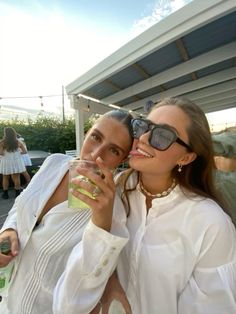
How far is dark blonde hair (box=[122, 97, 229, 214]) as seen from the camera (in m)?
1.34

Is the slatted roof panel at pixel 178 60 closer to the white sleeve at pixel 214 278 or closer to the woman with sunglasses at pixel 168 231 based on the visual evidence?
the woman with sunglasses at pixel 168 231

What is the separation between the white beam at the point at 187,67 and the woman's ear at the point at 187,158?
3.49 meters

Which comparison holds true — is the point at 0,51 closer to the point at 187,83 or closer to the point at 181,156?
the point at 187,83

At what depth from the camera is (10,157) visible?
728 cm

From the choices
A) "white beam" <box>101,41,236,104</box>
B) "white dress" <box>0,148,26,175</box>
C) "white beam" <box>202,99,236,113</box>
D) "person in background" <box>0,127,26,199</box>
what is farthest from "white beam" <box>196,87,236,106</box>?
"white dress" <box>0,148,26,175</box>

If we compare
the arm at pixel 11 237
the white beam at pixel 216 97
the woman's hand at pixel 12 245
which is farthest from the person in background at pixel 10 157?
the woman's hand at pixel 12 245

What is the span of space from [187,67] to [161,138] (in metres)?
4.14

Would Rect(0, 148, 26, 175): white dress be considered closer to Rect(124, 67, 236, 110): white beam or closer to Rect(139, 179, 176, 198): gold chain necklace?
Rect(124, 67, 236, 110): white beam

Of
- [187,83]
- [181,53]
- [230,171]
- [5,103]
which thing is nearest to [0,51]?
[5,103]

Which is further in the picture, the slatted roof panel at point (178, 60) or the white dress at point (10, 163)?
the white dress at point (10, 163)

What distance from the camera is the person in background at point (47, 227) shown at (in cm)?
131

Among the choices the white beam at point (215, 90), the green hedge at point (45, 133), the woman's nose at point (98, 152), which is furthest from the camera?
the green hedge at point (45, 133)

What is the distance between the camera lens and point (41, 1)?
20.9ft

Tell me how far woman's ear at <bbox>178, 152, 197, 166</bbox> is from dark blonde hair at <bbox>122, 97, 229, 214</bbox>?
0.02m
